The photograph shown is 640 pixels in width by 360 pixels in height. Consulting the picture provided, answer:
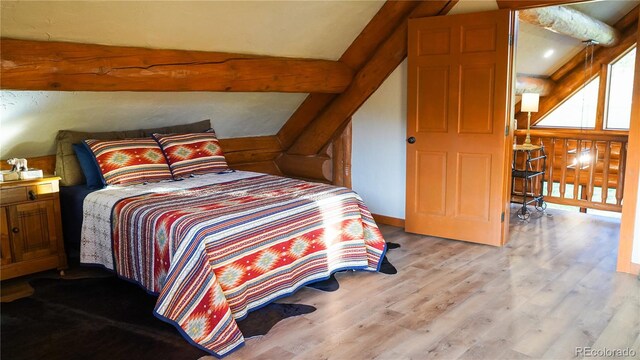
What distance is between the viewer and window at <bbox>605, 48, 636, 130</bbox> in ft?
22.3

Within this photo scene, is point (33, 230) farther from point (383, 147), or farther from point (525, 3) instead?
point (525, 3)

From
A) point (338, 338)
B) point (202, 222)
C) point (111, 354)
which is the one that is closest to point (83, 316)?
point (111, 354)

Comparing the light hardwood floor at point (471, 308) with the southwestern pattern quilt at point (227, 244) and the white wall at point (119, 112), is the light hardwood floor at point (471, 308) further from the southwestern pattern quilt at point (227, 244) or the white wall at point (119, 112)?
the white wall at point (119, 112)

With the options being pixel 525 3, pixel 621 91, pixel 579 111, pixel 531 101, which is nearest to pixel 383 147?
pixel 525 3

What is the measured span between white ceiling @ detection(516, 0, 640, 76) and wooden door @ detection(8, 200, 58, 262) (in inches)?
188

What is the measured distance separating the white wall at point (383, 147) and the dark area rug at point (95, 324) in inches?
87.1

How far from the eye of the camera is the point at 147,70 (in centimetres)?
347

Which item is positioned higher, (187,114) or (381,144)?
(187,114)

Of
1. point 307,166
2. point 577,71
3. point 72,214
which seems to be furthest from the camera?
point 577,71

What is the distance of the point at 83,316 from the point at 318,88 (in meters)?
2.81

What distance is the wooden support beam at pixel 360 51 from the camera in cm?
447

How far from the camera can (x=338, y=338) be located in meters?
2.69

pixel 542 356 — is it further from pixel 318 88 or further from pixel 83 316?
pixel 318 88

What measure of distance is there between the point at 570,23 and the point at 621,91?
92.3 inches
